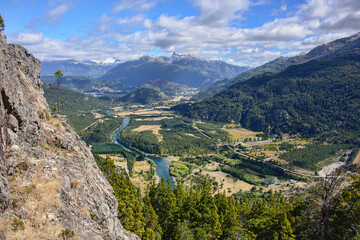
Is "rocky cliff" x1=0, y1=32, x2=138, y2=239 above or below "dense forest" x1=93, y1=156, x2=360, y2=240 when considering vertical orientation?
above

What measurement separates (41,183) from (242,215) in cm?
4012

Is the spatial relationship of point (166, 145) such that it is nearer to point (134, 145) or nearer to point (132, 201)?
point (134, 145)

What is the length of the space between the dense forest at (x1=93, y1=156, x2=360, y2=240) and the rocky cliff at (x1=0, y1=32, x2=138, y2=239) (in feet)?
45.7

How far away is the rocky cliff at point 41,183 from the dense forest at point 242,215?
13933 mm

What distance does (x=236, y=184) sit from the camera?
12000 centimetres

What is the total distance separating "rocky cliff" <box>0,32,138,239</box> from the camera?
15.7 m

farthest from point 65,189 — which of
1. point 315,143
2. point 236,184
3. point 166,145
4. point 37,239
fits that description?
point 315,143

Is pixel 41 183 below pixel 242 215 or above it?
above

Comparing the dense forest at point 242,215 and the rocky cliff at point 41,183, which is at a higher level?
the rocky cliff at point 41,183

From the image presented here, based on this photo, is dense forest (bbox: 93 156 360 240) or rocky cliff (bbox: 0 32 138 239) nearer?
rocky cliff (bbox: 0 32 138 239)

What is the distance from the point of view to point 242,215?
46781 millimetres

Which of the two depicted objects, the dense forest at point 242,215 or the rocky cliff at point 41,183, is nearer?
the rocky cliff at point 41,183

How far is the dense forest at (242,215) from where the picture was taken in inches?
1097

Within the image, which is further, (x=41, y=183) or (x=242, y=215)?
(x=242, y=215)
